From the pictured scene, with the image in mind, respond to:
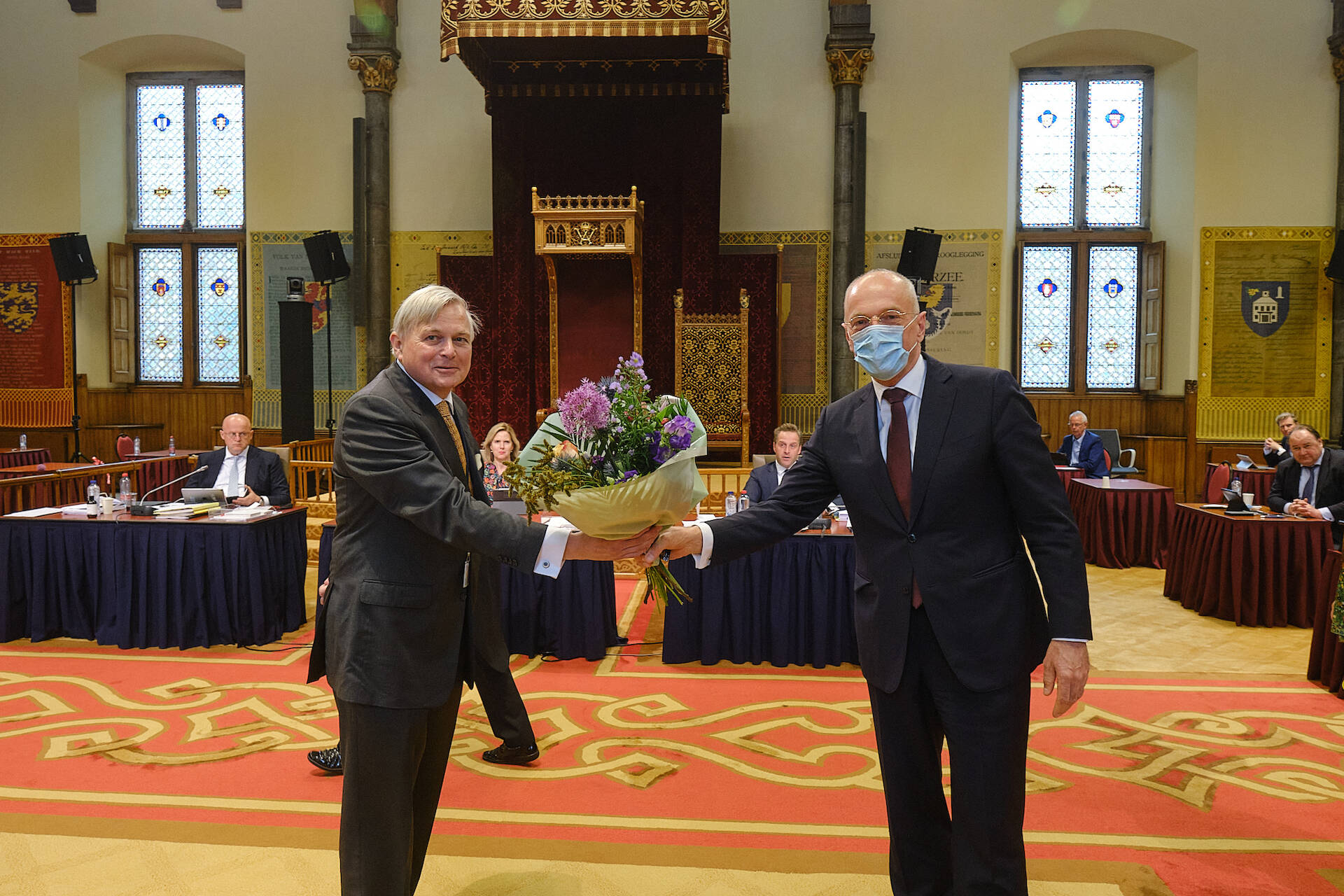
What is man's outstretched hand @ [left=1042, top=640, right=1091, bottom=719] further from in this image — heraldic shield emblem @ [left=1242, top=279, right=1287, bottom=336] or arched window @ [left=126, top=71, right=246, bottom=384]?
arched window @ [left=126, top=71, right=246, bottom=384]

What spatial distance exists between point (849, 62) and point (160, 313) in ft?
31.8

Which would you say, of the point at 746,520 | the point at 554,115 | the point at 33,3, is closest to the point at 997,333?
the point at 554,115

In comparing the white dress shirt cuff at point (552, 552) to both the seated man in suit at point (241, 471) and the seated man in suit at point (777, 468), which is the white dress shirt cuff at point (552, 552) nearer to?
the seated man in suit at point (777, 468)

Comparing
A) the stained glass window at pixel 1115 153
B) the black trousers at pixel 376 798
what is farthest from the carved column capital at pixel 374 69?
the black trousers at pixel 376 798

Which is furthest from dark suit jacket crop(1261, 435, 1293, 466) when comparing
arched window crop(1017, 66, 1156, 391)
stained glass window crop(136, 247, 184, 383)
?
stained glass window crop(136, 247, 184, 383)

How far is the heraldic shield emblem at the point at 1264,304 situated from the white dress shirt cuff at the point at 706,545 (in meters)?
10.7

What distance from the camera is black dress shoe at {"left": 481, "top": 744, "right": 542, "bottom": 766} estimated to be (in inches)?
139

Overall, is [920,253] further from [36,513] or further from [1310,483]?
[36,513]

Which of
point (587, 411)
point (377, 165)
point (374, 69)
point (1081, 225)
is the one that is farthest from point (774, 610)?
point (374, 69)

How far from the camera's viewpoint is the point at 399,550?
6.67ft

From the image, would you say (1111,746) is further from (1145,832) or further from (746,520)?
(746,520)

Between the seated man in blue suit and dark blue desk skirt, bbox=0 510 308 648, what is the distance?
7535 mm

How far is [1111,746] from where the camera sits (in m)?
3.77

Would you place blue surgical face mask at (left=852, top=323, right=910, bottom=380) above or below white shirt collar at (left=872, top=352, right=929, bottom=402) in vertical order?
above
